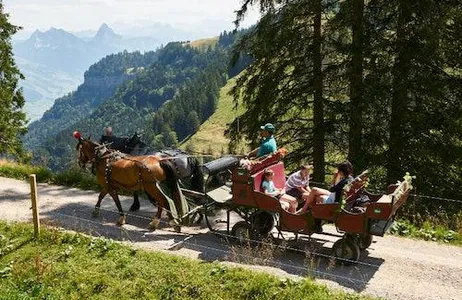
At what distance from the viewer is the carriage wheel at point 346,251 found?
1106 cm

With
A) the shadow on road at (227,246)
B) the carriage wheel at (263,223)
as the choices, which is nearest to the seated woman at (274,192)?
the carriage wheel at (263,223)

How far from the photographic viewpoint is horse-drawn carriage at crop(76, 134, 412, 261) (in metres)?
10.8

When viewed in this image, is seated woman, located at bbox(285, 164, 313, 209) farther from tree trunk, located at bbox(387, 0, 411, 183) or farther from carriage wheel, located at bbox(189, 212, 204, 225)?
tree trunk, located at bbox(387, 0, 411, 183)

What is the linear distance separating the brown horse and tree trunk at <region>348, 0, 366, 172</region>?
666cm

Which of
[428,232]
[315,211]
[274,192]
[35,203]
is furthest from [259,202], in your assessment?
[35,203]

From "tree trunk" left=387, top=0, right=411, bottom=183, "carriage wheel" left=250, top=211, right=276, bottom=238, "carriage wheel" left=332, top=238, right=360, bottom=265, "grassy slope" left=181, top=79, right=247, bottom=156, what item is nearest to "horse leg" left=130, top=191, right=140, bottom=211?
"carriage wheel" left=250, top=211, right=276, bottom=238

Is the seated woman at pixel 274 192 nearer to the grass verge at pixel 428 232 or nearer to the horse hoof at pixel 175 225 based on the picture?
the horse hoof at pixel 175 225

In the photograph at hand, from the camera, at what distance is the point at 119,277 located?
10.9 metres

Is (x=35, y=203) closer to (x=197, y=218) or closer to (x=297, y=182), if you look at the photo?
(x=197, y=218)

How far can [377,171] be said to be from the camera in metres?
17.5

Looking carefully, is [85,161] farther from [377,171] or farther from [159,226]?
[377,171]

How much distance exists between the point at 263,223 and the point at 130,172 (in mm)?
4255

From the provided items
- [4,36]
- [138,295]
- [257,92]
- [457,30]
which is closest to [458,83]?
[457,30]

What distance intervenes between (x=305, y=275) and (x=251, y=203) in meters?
2.23
